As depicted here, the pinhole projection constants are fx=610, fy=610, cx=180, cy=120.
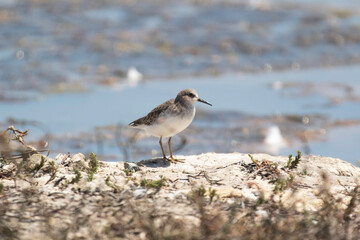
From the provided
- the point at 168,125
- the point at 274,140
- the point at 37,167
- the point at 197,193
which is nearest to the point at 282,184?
the point at 197,193

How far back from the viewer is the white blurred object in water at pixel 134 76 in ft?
42.8

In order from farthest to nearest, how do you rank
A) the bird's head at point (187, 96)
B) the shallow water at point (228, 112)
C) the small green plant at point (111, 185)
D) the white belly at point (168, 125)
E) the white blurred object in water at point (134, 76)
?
the white blurred object in water at point (134, 76), the shallow water at point (228, 112), the bird's head at point (187, 96), the white belly at point (168, 125), the small green plant at point (111, 185)

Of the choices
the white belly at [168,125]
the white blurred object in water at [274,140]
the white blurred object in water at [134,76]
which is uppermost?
the white blurred object in water at [134,76]

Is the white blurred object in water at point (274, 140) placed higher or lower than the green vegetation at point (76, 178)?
lower

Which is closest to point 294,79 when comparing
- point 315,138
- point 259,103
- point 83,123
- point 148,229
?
point 259,103

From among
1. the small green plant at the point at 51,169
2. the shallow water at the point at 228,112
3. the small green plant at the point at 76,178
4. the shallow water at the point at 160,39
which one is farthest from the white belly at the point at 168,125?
the shallow water at the point at 160,39

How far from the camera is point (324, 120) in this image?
11.5 m

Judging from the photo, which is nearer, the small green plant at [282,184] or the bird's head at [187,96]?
the small green plant at [282,184]

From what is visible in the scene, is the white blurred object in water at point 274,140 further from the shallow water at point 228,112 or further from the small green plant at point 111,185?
the small green plant at point 111,185

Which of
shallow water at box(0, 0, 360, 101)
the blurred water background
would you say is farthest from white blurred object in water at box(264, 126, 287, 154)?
shallow water at box(0, 0, 360, 101)

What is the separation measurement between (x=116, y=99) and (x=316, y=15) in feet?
28.3

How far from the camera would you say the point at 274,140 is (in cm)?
1098

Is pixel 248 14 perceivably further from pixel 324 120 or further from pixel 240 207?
pixel 240 207

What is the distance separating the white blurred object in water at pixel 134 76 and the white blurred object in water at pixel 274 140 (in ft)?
10.6
